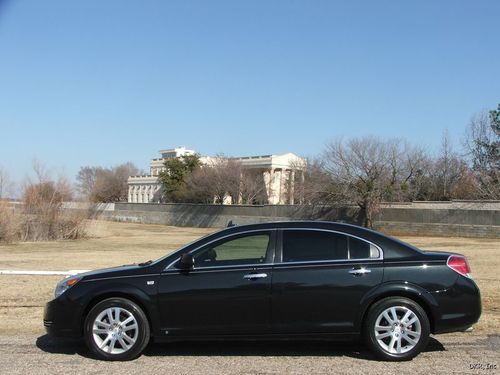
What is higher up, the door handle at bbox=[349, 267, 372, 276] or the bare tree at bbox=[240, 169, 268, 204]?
the bare tree at bbox=[240, 169, 268, 204]

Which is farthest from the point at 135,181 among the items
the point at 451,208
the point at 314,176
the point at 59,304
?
the point at 59,304

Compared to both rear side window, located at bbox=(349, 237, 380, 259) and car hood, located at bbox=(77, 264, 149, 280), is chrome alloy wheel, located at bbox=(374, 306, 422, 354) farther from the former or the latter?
car hood, located at bbox=(77, 264, 149, 280)

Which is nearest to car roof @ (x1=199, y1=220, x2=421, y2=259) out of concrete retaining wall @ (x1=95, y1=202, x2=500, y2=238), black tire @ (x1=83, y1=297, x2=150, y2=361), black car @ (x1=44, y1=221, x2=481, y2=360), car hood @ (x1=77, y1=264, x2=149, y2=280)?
black car @ (x1=44, y1=221, x2=481, y2=360)

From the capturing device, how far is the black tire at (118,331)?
634 cm

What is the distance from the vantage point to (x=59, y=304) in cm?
653

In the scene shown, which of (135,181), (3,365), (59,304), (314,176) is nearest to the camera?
(3,365)

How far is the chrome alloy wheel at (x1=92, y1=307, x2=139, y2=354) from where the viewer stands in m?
6.36

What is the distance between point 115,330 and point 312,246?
2500 mm

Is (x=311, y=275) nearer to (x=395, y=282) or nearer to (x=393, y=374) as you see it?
(x=395, y=282)

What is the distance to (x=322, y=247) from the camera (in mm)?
6547

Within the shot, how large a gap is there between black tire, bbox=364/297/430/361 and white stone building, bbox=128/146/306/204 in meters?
47.8

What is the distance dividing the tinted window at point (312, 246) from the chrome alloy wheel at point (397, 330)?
816mm

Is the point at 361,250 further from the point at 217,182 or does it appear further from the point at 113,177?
the point at 113,177

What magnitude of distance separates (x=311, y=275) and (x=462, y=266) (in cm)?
177
